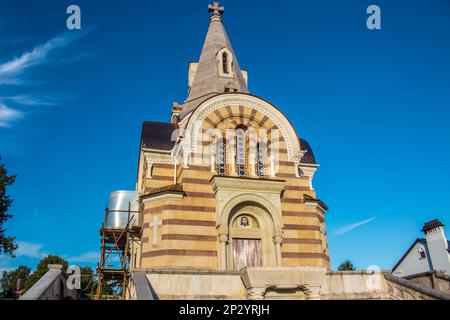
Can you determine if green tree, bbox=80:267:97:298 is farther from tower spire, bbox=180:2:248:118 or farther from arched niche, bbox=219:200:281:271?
tower spire, bbox=180:2:248:118

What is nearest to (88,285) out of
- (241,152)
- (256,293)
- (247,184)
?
(241,152)

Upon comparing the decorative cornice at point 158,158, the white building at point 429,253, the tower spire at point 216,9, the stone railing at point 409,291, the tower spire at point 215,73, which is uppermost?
the tower spire at point 216,9

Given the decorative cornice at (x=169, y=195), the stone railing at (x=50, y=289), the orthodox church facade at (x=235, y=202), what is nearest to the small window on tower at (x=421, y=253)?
the orthodox church facade at (x=235, y=202)

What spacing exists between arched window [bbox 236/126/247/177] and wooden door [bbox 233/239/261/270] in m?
3.74

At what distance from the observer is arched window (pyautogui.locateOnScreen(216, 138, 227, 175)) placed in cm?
2089

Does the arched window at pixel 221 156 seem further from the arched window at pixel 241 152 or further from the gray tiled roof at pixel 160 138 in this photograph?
the gray tiled roof at pixel 160 138

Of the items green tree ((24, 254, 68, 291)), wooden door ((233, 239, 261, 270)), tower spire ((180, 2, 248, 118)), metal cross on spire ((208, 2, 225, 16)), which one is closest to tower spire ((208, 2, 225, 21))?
metal cross on spire ((208, 2, 225, 16))

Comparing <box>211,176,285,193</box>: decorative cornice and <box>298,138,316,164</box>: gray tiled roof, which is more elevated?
<box>298,138,316,164</box>: gray tiled roof

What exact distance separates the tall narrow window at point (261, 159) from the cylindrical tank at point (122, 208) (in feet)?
30.4

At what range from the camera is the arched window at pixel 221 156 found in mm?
20891

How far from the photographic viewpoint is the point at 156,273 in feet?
40.8

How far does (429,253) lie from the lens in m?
30.9
